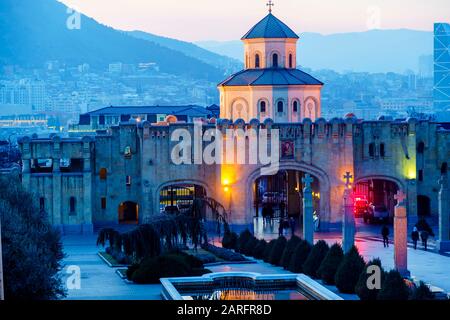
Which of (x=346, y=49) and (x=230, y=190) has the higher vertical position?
(x=346, y=49)

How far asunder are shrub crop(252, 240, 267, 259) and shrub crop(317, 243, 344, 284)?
26.0ft

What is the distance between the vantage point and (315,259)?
117ft

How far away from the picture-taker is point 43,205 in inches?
2154

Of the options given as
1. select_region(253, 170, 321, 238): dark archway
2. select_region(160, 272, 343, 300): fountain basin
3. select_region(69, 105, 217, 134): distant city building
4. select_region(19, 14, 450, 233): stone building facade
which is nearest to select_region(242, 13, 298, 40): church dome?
select_region(253, 170, 321, 238): dark archway

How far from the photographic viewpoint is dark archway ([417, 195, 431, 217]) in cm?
5897

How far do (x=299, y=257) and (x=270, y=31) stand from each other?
28.7 meters

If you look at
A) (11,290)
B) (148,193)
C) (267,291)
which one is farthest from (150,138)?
(11,290)

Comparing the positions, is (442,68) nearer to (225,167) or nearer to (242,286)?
(225,167)

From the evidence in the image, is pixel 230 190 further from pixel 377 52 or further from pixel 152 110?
pixel 152 110

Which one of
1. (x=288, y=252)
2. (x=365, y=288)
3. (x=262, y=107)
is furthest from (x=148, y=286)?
(x=262, y=107)

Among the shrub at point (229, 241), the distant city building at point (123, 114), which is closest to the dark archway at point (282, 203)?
the shrub at point (229, 241)

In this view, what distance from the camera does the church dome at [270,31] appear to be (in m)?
63.9

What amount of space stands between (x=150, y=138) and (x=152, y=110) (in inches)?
2795
